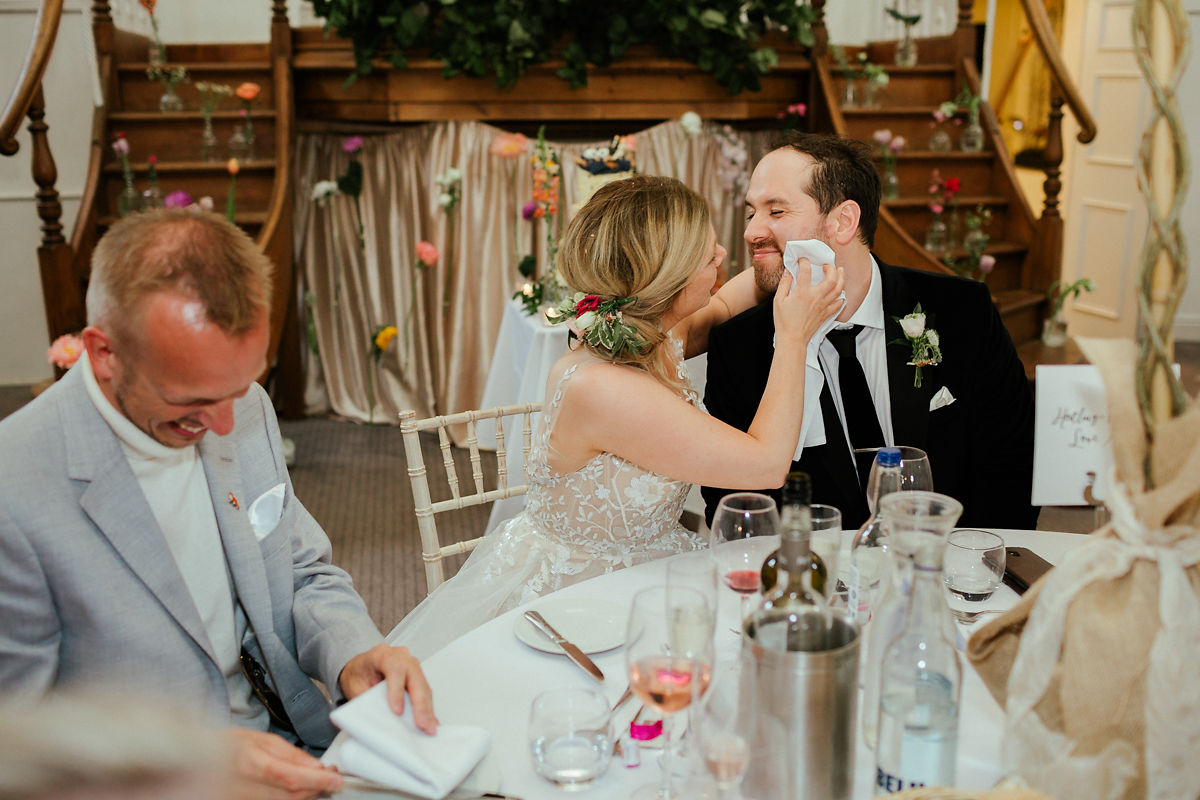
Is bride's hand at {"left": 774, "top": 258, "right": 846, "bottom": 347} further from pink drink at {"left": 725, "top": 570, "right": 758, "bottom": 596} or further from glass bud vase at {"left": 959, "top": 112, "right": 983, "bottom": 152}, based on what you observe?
glass bud vase at {"left": 959, "top": 112, "right": 983, "bottom": 152}

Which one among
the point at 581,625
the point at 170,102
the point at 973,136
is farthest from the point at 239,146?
the point at 581,625

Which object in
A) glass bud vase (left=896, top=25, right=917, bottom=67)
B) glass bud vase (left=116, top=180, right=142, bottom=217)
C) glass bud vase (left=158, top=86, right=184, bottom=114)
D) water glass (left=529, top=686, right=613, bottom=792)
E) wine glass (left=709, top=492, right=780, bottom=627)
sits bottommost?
water glass (left=529, top=686, right=613, bottom=792)

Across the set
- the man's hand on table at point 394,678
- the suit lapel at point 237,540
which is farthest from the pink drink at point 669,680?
the suit lapel at point 237,540

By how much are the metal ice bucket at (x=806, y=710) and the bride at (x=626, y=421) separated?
87 cm

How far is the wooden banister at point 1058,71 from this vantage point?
14.9 ft

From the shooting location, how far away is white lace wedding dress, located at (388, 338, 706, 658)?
1.93m

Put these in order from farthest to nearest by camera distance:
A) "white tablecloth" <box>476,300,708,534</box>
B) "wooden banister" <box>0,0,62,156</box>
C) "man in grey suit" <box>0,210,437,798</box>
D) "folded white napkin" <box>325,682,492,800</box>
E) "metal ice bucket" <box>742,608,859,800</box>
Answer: "wooden banister" <box>0,0,62,156</box>
"white tablecloth" <box>476,300,708,534</box>
"man in grey suit" <box>0,210,437,798</box>
"folded white napkin" <box>325,682,492,800</box>
"metal ice bucket" <box>742,608,859,800</box>

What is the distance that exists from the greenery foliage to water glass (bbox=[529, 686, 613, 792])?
4081mm

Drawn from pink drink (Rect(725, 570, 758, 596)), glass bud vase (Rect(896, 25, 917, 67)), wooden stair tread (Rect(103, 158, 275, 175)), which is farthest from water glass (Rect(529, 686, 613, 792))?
glass bud vase (Rect(896, 25, 917, 67))

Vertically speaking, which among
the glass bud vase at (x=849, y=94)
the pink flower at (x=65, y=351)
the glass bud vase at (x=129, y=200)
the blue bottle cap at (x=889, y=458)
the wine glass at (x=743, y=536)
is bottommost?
the pink flower at (x=65, y=351)

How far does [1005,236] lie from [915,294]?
3.34 m

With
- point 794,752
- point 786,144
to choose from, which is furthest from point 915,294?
point 794,752

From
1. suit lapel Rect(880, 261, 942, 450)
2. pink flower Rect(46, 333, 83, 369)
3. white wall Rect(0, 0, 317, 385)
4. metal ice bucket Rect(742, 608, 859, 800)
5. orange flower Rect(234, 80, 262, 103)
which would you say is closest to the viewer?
metal ice bucket Rect(742, 608, 859, 800)

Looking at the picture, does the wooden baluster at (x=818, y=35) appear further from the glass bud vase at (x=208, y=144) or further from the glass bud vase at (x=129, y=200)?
the glass bud vase at (x=129, y=200)
